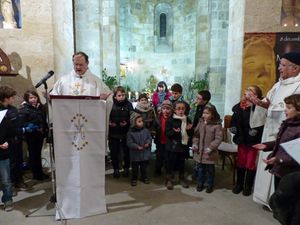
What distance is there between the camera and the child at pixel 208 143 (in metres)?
3.72

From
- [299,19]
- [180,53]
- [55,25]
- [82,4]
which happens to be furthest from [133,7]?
[299,19]

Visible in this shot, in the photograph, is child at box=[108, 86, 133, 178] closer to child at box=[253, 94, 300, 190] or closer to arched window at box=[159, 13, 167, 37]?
child at box=[253, 94, 300, 190]

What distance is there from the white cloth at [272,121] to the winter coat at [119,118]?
1900mm

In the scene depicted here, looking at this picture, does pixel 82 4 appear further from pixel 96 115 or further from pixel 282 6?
pixel 96 115

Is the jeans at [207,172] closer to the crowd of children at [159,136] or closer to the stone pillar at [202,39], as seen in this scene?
the crowd of children at [159,136]

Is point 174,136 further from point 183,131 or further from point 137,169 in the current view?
point 137,169

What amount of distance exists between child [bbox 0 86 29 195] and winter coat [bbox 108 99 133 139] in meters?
1.23

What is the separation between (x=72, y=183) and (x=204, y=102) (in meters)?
2.16

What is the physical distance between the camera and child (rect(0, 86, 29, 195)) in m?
3.26

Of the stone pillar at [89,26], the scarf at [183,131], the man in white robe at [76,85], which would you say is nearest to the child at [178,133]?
the scarf at [183,131]

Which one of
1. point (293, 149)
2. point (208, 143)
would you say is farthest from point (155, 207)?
point (293, 149)

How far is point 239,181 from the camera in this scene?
152 inches

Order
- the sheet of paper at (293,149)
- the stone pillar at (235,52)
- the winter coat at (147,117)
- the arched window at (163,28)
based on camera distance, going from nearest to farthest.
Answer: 1. the sheet of paper at (293,149)
2. the winter coat at (147,117)
3. the stone pillar at (235,52)
4. the arched window at (163,28)

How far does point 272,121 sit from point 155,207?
1.63 meters
